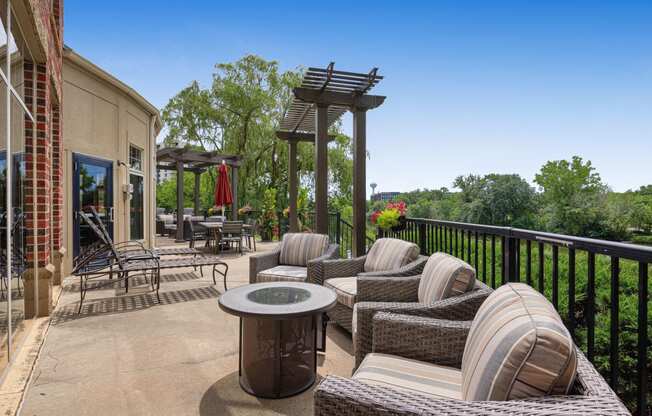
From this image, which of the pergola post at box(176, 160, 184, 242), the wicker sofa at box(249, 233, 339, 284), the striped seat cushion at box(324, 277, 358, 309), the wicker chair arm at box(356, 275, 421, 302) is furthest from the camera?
the pergola post at box(176, 160, 184, 242)

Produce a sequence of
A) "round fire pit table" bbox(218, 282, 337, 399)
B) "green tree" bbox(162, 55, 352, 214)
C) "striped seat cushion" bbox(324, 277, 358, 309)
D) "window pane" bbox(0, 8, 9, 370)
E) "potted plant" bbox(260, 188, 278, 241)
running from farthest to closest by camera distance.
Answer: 1. "green tree" bbox(162, 55, 352, 214)
2. "potted plant" bbox(260, 188, 278, 241)
3. "striped seat cushion" bbox(324, 277, 358, 309)
4. "window pane" bbox(0, 8, 9, 370)
5. "round fire pit table" bbox(218, 282, 337, 399)

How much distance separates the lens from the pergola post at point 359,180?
514 centimetres

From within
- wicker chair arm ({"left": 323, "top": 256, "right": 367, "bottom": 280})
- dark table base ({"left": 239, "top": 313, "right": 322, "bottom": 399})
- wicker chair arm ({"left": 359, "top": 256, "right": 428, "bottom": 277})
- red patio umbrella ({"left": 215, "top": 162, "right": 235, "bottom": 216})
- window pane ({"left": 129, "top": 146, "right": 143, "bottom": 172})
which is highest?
window pane ({"left": 129, "top": 146, "right": 143, "bottom": 172})

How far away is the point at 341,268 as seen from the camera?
361cm

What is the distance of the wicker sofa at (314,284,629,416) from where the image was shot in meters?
0.91

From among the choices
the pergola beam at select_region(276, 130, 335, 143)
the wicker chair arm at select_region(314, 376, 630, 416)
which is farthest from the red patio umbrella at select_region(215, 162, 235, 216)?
the wicker chair arm at select_region(314, 376, 630, 416)

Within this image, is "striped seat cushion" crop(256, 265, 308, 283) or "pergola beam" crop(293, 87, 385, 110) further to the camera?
"pergola beam" crop(293, 87, 385, 110)

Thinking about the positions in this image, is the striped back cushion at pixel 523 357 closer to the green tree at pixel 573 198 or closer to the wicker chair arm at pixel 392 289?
the wicker chair arm at pixel 392 289

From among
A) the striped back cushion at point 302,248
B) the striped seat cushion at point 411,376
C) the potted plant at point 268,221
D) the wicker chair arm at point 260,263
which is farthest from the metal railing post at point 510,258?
the potted plant at point 268,221

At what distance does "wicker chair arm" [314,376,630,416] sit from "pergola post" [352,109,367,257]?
13.0 ft

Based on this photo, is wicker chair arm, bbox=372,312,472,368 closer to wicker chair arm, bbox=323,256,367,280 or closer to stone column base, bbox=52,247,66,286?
wicker chair arm, bbox=323,256,367,280

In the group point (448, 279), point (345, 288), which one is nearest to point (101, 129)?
point (345, 288)

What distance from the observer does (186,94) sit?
59.2ft

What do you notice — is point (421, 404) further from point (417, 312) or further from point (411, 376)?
point (417, 312)
